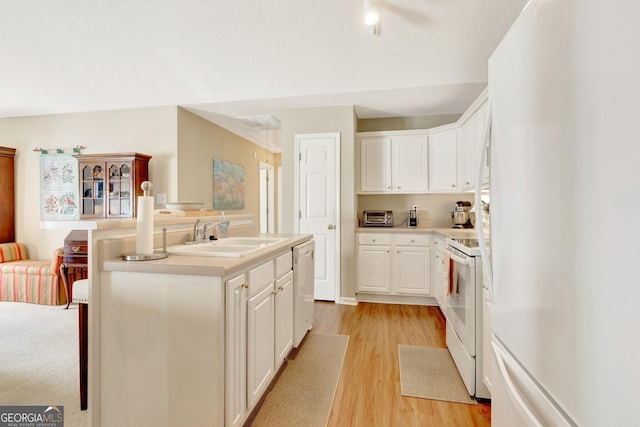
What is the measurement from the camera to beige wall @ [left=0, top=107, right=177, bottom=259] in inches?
159

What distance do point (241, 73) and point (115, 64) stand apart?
4.02 ft

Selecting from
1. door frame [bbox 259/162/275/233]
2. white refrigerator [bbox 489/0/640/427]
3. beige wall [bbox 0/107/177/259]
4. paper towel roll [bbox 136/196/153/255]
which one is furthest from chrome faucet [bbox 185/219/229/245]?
door frame [bbox 259/162/275/233]

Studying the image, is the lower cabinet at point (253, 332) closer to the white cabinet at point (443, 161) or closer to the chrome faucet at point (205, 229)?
the chrome faucet at point (205, 229)

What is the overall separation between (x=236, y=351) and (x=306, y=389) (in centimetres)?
82

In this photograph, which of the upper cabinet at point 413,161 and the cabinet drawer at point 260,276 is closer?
the cabinet drawer at point 260,276

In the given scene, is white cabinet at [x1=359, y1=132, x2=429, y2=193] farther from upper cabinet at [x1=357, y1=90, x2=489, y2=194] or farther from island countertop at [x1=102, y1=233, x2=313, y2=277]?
island countertop at [x1=102, y1=233, x2=313, y2=277]

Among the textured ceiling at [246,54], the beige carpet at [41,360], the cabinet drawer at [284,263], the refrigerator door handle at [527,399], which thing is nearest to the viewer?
the refrigerator door handle at [527,399]

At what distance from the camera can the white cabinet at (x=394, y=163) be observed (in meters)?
4.02

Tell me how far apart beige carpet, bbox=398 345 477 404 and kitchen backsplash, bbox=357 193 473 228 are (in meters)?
2.08

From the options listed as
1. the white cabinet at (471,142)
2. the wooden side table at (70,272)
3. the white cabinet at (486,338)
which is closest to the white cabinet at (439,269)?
the white cabinet at (471,142)

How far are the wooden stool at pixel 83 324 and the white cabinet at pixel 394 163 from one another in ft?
10.5

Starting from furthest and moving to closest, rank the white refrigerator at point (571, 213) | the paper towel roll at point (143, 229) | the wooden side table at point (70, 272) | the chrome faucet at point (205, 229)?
the wooden side table at point (70, 272) → the chrome faucet at point (205, 229) → the paper towel roll at point (143, 229) → the white refrigerator at point (571, 213)

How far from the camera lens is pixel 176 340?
1.37m

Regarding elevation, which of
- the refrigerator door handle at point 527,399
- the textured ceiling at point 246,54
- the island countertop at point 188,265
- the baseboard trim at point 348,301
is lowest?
the baseboard trim at point 348,301
